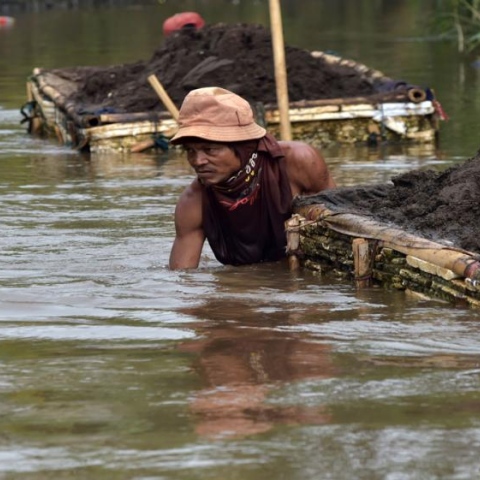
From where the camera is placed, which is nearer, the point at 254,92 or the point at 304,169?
the point at 304,169

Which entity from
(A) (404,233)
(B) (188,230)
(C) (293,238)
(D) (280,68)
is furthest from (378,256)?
(D) (280,68)

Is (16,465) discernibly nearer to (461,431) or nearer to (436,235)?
(461,431)

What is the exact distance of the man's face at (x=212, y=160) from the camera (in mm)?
5992

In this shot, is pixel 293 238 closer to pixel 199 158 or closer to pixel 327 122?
pixel 199 158

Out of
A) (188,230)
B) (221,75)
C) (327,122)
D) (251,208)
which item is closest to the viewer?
(251,208)

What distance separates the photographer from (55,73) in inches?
645

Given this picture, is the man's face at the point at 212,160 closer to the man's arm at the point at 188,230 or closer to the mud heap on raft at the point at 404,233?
the man's arm at the point at 188,230

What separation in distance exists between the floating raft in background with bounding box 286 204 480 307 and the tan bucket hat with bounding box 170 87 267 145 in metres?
0.46

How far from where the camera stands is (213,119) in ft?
19.5

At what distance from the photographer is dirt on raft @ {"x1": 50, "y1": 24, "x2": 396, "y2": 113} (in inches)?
516

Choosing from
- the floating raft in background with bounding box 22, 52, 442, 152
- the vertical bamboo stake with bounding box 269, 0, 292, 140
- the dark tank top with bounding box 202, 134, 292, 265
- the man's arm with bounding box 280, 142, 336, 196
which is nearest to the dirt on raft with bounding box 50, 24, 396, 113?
the floating raft in background with bounding box 22, 52, 442, 152

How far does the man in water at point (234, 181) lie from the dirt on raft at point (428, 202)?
0.45ft

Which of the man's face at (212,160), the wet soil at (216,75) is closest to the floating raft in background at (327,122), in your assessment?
the wet soil at (216,75)

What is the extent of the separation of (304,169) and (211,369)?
2.14 metres
